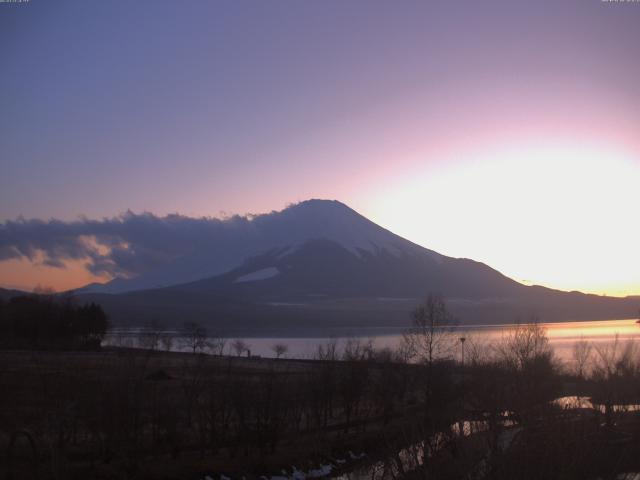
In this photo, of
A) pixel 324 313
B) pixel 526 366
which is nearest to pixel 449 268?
pixel 324 313

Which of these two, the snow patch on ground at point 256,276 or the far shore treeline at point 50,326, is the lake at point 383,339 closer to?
the far shore treeline at point 50,326

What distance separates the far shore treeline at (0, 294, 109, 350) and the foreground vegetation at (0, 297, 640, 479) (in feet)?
73.1

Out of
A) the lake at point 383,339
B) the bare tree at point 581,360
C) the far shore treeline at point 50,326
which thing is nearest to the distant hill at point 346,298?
the lake at point 383,339

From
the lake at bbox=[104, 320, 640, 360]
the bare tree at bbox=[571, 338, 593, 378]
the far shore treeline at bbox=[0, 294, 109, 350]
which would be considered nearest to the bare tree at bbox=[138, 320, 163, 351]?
the lake at bbox=[104, 320, 640, 360]

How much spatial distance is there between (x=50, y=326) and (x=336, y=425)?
3815cm

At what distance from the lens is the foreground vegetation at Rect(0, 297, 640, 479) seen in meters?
10.0

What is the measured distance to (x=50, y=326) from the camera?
55406 millimetres

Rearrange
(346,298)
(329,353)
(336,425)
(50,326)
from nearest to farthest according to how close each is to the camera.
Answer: (336,425), (329,353), (50,326), (346,298)

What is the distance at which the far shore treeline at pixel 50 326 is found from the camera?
52.5 m

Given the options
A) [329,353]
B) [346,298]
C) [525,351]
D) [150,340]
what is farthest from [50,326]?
[346,298]

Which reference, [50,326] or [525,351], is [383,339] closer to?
[50,326]

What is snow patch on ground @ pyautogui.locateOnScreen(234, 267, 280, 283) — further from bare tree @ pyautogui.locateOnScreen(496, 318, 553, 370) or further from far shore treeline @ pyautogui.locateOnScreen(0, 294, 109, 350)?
bare tree @ pyautogui.locateOnScreen(496, 318, 553, 370)

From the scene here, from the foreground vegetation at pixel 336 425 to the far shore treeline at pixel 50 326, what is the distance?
73.1ft

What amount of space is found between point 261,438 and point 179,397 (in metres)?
7.07
